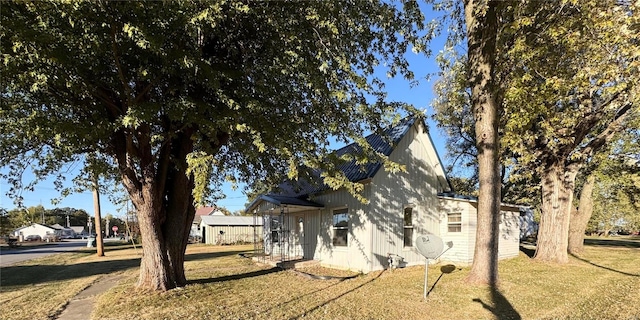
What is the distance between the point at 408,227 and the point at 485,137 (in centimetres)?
535

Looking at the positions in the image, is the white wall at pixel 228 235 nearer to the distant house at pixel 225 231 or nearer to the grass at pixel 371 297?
the distant house at pixel 225 231

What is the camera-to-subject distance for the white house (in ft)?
40.5

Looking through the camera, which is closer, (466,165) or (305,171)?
(305,171)

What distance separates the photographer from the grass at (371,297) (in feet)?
22.8

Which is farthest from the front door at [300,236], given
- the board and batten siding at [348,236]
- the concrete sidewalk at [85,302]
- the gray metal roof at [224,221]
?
the gray metal roof at [224,221]

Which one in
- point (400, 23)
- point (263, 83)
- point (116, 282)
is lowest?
point (116, 282)

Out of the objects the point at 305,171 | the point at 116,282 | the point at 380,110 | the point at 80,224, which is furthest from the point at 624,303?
the point at 80,224

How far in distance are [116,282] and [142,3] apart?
9280 millimetres

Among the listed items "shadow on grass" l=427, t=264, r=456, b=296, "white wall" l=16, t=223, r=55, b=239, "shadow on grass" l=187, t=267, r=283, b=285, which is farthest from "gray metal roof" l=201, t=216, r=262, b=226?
"white wall" l=16, t=223, r=55, b=239

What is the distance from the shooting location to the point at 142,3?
6.08 metres

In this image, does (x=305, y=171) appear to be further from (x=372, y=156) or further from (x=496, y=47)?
(x=496, y=47)

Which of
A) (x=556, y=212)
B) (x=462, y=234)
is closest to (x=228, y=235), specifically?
(x=462, y=234)

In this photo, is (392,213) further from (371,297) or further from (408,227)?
(371,297)

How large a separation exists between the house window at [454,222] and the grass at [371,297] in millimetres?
2354
